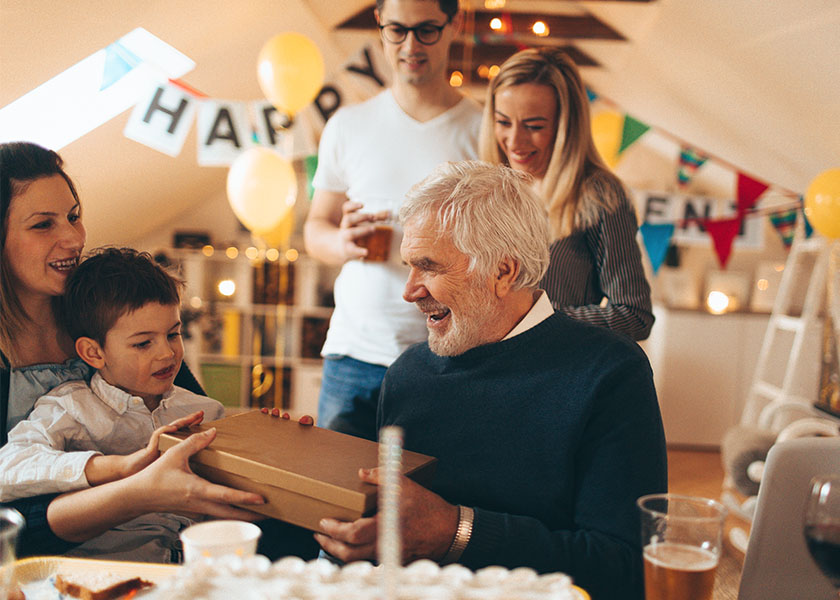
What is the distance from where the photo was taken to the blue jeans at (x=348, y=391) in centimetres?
182

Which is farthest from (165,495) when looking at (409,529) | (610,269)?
(610,269)

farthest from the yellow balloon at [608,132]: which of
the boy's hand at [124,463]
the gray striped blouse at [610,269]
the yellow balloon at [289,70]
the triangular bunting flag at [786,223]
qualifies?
the boy's hand at [124,463]

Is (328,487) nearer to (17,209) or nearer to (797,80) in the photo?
(17,209)

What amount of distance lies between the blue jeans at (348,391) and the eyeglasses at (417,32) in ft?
2.67

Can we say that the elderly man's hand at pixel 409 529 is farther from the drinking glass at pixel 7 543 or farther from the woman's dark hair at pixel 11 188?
the woman's dark hair at pixel 11 188

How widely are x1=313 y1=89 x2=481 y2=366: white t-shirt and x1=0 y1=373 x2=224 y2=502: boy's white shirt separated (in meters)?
0.67

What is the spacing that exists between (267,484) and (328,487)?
0.10 m

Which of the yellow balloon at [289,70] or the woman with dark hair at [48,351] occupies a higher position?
the yellow balloon at [289,70]

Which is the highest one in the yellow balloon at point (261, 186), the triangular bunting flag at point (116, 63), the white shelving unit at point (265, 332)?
the triangular bunting flag at point (116, 63)

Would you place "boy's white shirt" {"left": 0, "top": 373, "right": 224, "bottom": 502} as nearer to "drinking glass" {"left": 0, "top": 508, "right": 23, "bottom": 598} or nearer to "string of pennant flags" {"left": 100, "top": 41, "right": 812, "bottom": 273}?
"drinking glass" {"left": 0, "top": 508, "right": 23, "bottom": 598}

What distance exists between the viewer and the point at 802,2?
2.43 metres

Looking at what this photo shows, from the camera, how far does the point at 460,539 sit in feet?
3.59

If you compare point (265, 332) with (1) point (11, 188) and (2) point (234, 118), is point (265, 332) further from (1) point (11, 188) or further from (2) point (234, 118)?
(1) point (11, 188)

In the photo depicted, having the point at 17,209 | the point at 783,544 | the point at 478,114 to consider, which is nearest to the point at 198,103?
the point at 478,114
